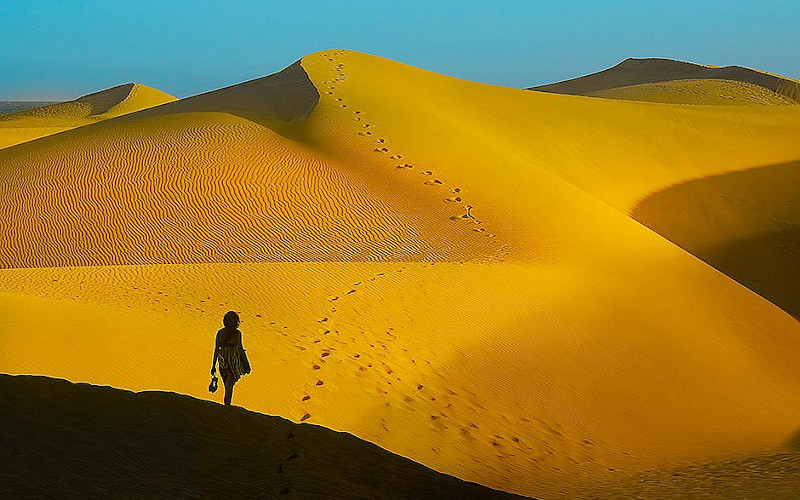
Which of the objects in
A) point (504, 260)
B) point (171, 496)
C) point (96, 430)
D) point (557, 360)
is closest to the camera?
point (171, 496)

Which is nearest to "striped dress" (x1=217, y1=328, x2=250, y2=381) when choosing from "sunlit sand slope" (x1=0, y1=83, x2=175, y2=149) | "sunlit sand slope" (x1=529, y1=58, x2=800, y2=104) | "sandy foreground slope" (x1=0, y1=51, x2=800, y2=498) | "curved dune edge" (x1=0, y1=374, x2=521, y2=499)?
"curved dune edge" (x1=0, y1=374, x2=521, y2=499)

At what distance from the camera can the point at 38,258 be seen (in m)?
15.5

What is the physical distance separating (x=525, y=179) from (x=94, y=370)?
46.2 feet

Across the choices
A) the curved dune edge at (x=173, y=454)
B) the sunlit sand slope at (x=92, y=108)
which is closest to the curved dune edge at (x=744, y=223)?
the curved dune edge at (x=173, y=454)

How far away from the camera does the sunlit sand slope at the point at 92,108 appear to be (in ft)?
201

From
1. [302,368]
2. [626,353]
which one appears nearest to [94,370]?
[302,368]

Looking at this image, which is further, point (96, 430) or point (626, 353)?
point (626, 353)

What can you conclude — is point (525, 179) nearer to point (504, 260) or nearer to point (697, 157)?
point (504, 260)

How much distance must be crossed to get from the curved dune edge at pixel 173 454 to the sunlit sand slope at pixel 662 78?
4776cm

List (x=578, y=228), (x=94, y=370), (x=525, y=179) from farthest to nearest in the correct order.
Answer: (x=525, y=179)
(x=578, y=228)
(x=94, y=370)

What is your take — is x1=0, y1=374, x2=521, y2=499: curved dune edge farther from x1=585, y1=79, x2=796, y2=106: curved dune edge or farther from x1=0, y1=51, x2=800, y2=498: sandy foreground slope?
x1=585, y1=79, x2=796, y2=106: curved dune edge

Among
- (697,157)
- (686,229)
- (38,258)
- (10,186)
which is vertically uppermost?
(697,157)

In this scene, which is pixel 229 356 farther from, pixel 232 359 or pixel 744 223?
pixel 744 223

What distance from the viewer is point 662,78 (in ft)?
230
